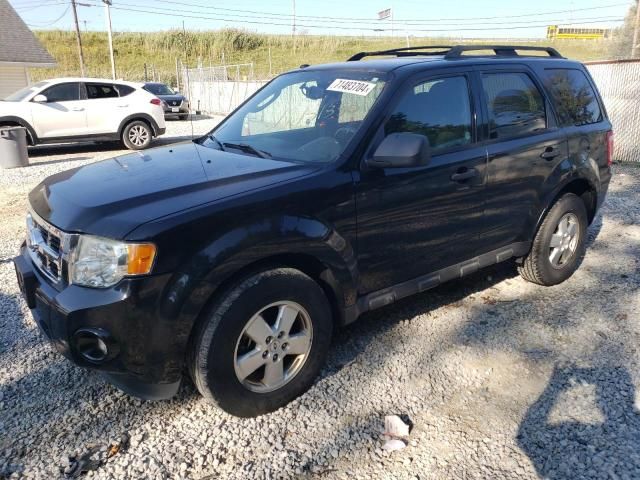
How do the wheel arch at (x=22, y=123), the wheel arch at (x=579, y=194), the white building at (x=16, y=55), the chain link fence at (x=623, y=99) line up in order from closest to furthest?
the wheel arch at (x=579, y=194)
the chain link fence at (x=623, y=99)
the wheel arch at (x=22, y=123)
the white building at (x=16, y=55)

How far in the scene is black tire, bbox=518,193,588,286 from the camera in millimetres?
4324

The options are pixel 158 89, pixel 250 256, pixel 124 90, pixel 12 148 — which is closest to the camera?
pixel 250 256

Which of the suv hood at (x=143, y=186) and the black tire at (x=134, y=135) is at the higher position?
the suv hood at (x=143, y=186)

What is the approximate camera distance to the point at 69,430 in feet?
9.12

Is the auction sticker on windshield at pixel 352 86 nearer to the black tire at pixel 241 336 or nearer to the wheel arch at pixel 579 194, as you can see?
the black tire at pixel 241 336

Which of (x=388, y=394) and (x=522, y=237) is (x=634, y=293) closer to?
(x=522, y=237)

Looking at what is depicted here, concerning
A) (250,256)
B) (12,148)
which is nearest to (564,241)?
(250,256)

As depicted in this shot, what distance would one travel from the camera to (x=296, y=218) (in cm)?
276

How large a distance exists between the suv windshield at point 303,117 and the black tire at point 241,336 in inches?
31.7

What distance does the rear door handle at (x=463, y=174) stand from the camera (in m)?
3.47

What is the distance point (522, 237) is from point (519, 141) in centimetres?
78

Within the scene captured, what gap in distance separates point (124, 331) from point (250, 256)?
2.20 ft

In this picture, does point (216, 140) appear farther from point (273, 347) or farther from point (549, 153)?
point (549, 153)

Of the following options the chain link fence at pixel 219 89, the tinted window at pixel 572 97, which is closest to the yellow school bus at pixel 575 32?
the chain link fence at pixel 219 89
